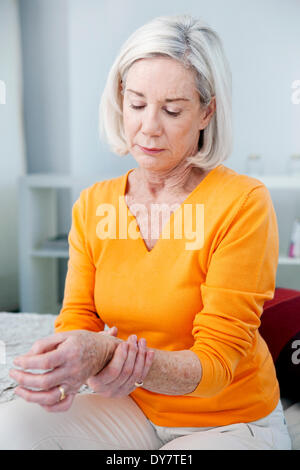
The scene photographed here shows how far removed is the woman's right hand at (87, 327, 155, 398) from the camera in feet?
2.54

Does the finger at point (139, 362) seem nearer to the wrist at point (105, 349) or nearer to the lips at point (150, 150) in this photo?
the wrist at point (105, 349)

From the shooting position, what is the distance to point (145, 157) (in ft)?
3.34

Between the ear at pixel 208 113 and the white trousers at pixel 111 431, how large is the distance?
1.80ft

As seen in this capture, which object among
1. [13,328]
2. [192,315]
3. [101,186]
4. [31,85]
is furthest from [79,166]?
[192,315]

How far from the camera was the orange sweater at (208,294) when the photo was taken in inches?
36.0

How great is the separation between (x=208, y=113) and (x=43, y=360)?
0.58m

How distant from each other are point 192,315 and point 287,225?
2191 mm

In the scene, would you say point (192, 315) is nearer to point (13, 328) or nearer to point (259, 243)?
point (259, 243)

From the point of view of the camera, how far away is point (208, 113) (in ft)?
3.41

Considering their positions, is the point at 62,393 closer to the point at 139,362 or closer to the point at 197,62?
the point at 139,362

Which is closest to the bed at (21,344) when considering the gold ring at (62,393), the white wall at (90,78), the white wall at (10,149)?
the gold ring at (62,393)

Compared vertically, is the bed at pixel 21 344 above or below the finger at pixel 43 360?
below

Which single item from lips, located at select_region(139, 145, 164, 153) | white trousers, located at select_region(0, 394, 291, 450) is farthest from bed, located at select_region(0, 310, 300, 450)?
lips, located at select_region(139, 145, 164, 153)

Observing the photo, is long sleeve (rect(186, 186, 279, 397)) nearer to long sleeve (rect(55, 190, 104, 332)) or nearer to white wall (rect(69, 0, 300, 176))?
long sleeve (rect(55, 190, 104, 332))
